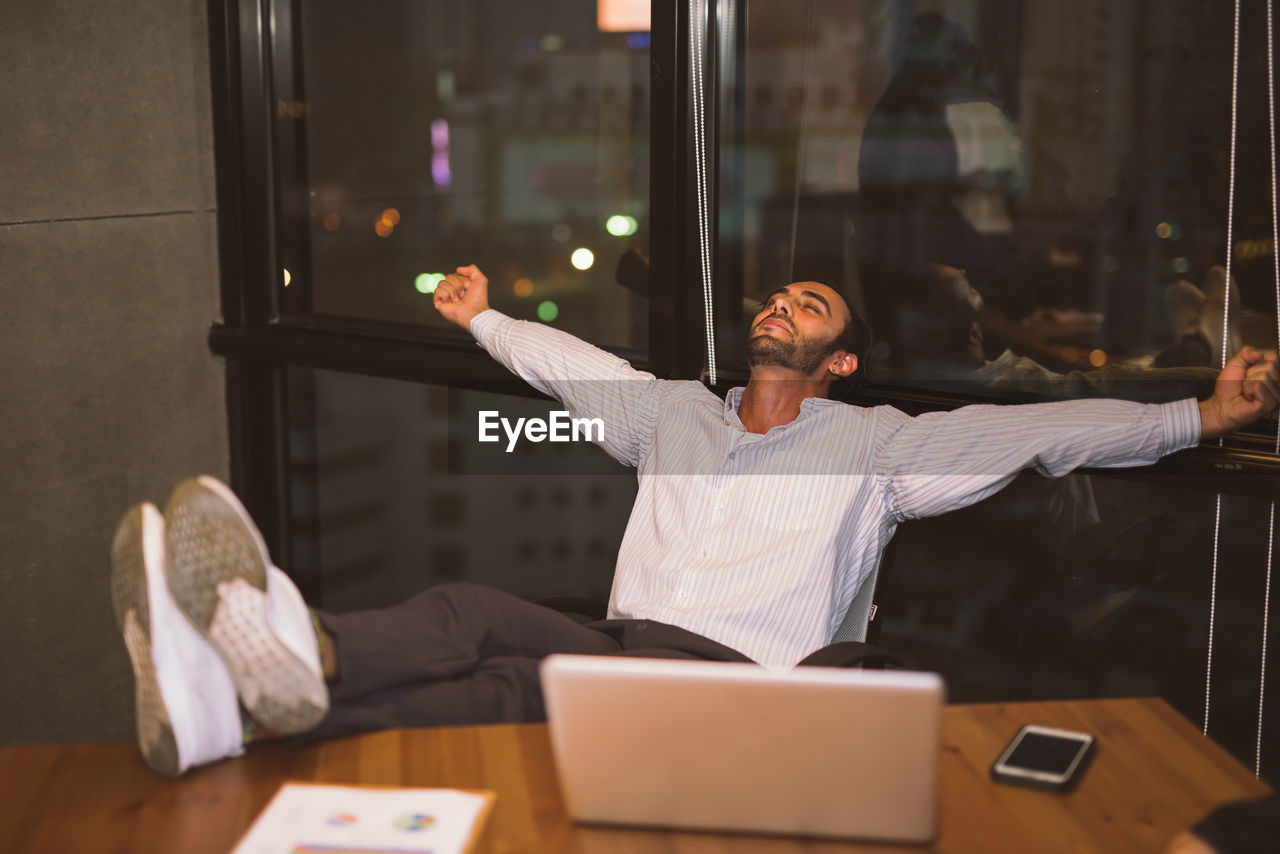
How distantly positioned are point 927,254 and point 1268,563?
914mm

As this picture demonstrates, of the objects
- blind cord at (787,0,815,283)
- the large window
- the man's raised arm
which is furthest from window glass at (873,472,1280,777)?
blind cord at (787,0,815,283)

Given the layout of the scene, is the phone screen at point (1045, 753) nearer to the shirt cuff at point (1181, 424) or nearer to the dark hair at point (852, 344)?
the shirt cuff at point (1181, 424)

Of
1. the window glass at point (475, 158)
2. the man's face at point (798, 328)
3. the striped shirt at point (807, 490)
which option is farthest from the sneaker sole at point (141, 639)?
the window glass at point (475, 158)

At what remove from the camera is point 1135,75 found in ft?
7.04

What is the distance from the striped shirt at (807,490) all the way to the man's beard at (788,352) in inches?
3.3

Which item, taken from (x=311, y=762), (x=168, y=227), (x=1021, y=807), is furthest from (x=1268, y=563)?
(x=168, y=227)

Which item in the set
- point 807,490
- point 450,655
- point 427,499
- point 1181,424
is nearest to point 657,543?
point 807,490

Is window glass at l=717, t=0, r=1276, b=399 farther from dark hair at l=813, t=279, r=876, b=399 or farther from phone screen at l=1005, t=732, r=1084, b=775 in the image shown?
phone screen at l=1005, t=732, r=1084, b=775

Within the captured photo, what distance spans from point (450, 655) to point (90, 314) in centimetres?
205

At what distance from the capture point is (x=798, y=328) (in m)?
2.33

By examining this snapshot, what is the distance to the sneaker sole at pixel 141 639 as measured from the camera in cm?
122

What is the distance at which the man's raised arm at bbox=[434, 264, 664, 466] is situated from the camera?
2447 mm

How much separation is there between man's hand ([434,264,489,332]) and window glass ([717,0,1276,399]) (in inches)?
22.6

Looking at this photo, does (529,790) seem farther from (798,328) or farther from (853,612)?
(798,328)
